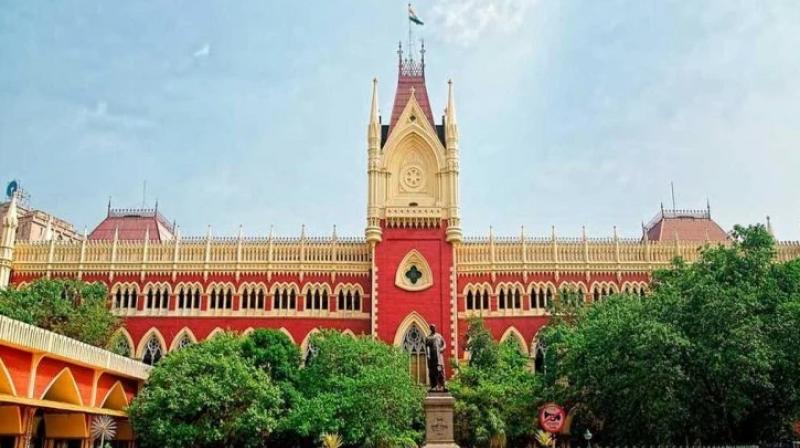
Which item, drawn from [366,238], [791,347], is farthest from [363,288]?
[791,347]

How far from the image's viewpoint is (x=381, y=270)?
49.1 metres

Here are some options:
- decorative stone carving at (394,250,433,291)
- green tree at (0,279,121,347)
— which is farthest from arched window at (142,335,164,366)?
decorative stone carving at (394,250,433,291)

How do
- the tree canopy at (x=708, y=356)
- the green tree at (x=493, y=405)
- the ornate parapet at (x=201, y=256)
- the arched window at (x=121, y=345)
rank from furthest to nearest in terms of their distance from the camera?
the ornate parapet at (x=201, y=256) → the arched window at (x=121, y=345) → the green tree at (x=493, y=405) → the tree canopy at (x=708, y=356)

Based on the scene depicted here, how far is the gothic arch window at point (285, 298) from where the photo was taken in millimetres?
49781

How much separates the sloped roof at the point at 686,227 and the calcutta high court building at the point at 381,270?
3490mm

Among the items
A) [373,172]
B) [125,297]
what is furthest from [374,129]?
[125,297]

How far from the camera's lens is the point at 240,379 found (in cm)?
3819

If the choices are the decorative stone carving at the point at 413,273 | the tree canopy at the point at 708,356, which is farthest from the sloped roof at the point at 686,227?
the tree canopy at the point at 708,356

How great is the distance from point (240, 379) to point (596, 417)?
17.2 metres

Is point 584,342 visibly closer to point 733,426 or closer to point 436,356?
point 733,426

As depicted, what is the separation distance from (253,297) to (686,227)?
3053 centimetres

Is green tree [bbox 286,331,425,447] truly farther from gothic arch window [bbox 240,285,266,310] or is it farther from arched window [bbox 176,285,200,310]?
arched window [bbox 176,285,200,310]

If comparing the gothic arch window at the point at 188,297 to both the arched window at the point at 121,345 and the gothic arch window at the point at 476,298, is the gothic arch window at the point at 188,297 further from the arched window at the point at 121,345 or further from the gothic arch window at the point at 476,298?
the gothic arch window at the point at 476,298

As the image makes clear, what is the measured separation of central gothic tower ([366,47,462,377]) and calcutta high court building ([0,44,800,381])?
0.07 metres
